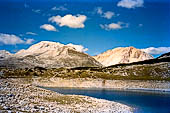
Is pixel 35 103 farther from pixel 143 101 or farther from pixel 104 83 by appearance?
pixel 104 83

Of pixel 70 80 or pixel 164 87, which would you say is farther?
pixel 70 80

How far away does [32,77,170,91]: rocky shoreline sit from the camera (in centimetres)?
11237

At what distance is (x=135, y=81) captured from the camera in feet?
400

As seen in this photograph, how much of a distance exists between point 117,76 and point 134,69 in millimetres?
19830

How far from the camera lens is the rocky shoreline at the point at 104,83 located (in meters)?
112

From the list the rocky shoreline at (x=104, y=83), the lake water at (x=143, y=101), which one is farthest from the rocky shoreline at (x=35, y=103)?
the rocky shoreline at (x=104, y=83)

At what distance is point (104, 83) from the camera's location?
421 feet

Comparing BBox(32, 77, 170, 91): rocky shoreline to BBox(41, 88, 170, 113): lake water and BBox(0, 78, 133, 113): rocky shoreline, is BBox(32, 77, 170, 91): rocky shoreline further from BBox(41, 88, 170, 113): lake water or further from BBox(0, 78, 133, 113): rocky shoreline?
BBox(0, 78, 133, 113): rocky shoreline

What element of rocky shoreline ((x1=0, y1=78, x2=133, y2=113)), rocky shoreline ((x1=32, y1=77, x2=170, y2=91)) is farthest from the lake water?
rocky shoreline ((x1=32, y1=77, x2=170, y2=91))

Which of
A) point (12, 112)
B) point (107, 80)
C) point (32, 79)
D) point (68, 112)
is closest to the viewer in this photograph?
point (12, 112)

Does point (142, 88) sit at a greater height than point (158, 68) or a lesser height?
lesser

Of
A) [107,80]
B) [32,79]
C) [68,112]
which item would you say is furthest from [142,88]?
[68,112]

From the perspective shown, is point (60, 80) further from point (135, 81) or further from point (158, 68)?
point (158, 68)

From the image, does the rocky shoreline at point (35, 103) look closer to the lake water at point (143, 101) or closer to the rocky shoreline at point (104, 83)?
the lake water at point (143, 101)
